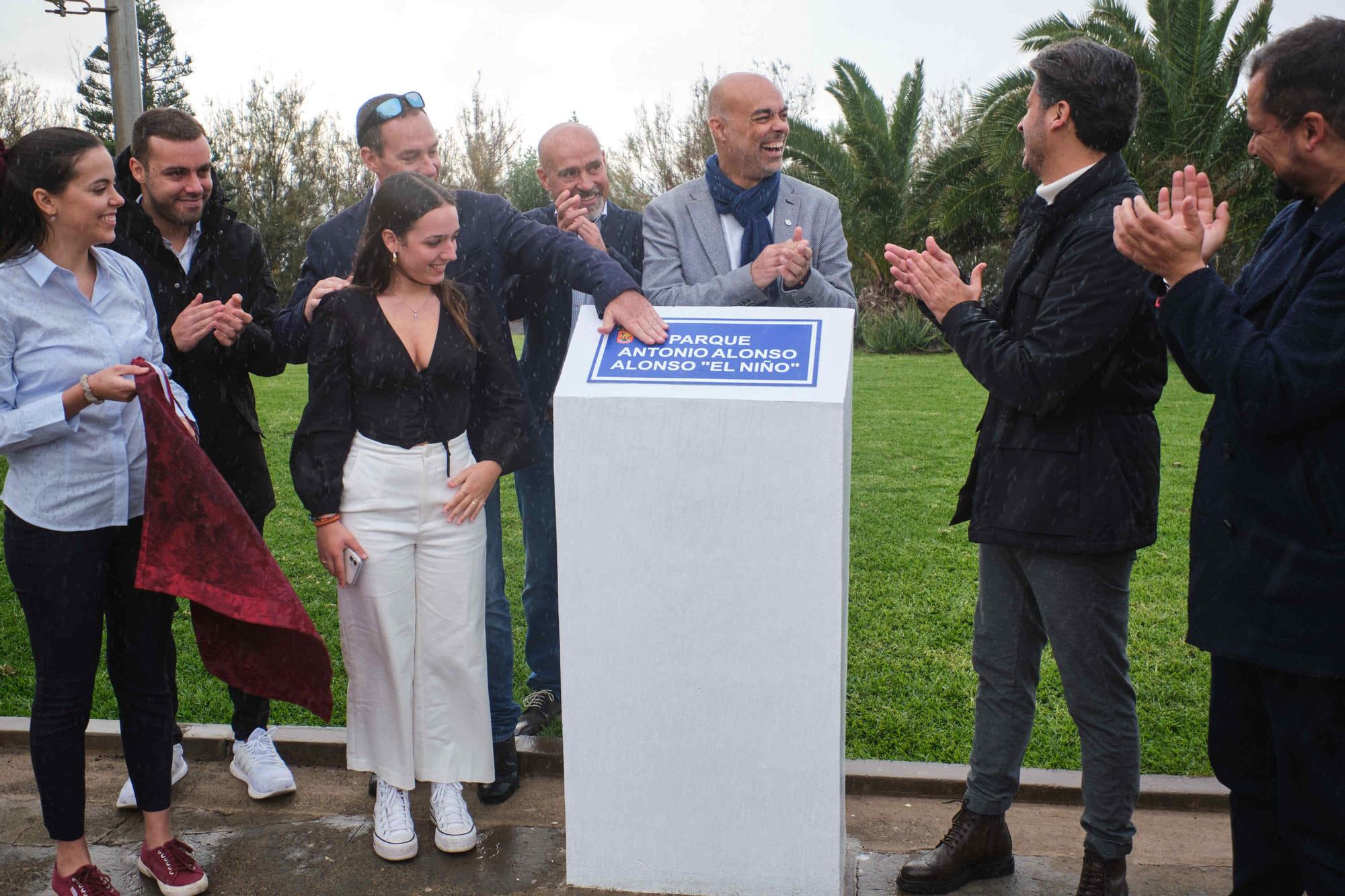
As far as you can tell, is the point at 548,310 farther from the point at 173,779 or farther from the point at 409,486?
the point at 173,779

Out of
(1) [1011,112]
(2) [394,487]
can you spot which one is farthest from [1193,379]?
(1) [1011,112]

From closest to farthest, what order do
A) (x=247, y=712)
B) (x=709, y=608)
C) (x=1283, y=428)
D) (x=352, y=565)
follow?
1. (x=1283, y=428)
2. (x=709, y=608)
3. (x=352, y=565)
4. (x=247, y=712)

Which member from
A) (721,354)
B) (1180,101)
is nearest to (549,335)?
(721,354)

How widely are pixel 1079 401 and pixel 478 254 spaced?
1996 millimetres

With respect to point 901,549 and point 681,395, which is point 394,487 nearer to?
point 681,395

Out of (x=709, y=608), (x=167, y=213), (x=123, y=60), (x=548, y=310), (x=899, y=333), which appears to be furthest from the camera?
(x=899, y=333)

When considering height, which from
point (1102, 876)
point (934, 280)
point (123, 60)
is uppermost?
point (123, 60)

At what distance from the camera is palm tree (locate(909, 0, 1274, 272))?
17.9m

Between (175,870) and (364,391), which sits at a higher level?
(364,391)

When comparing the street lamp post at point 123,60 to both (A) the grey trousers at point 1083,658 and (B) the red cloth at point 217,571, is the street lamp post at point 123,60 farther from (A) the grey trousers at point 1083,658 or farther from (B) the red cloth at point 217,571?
(A) the grey trousers at point 1083,658

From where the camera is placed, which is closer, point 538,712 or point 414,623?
point 414,623

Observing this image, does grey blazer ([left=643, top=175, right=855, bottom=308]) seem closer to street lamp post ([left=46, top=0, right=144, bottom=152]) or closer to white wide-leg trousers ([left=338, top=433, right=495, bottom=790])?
white wide-leg trousers ([left=338, top=433, right=495, bottom=790])

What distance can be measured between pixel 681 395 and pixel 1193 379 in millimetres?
1232

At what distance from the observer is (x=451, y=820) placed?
3.46 metres
